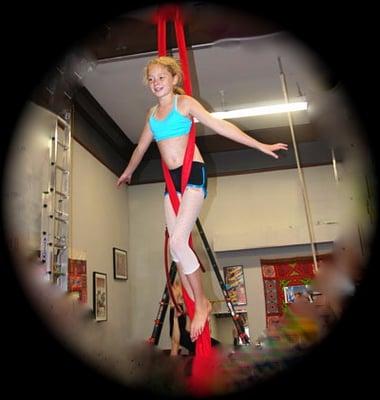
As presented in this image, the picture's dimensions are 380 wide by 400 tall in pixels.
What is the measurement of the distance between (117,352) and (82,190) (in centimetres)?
210

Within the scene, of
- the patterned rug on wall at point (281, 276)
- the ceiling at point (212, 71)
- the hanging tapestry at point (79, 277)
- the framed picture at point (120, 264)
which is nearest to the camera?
the ceiling at point (212, 71)

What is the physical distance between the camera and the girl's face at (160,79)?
1.37 metres

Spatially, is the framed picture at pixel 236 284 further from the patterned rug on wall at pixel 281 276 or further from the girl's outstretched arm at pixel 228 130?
the girl's outstretched arm at pixel 228 130

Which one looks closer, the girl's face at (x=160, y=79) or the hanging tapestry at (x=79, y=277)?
the girl's face at (x=160, y=79)

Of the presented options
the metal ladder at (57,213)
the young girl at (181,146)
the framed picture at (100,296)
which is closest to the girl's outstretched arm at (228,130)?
the young girl at (181,146)

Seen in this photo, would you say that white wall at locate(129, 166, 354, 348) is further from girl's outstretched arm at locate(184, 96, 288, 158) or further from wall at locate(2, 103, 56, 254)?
girl's outstretched arm at locate(184, 96, 288, 158)

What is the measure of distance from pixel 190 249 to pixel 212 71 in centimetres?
244

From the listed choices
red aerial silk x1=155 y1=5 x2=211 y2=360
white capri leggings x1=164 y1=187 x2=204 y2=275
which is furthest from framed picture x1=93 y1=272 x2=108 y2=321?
white capri leggings x1=164 y1=187 x2=204 y2=275

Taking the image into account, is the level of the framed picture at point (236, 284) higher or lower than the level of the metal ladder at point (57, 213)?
lower

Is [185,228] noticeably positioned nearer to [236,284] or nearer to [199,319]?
[199,319]

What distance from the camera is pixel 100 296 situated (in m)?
3.63

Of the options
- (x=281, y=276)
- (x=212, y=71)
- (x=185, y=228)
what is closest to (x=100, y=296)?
(x=281, y=276)

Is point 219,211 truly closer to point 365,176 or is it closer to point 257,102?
point 257,102

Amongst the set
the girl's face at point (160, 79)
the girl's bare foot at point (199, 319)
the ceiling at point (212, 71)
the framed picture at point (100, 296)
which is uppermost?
the ceiling at point (212, 71)
